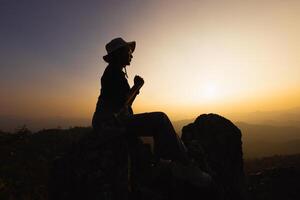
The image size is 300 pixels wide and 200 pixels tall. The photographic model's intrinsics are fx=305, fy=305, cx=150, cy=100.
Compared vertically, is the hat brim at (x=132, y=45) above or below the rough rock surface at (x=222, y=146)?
above

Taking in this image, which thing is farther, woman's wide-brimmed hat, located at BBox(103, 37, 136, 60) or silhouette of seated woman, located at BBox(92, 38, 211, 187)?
woman's wide-brimmed hat, located at BBox(103, 37, 136, 60)

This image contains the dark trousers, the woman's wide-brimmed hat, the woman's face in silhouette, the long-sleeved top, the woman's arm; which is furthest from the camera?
the woman's face in silhouette

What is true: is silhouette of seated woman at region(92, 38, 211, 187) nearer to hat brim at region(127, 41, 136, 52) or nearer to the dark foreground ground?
hat brim at region(127, 41, 136, 52)

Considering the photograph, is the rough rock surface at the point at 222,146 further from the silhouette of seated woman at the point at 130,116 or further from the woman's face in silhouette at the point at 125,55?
the woman's face in silhouette at the point at 125,55

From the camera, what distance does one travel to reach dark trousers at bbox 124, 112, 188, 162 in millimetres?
6789

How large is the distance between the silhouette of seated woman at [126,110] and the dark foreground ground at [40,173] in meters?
8.22

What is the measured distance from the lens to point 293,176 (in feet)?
68.9

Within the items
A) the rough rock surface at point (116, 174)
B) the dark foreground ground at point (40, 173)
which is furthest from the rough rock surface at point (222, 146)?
the rough rock surface at point (116, 174)

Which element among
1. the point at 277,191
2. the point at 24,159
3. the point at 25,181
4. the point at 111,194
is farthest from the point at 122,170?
the point at 24,159

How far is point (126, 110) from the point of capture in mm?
7430

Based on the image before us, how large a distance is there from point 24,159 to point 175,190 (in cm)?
2392

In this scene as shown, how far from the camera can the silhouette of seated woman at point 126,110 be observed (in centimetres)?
684

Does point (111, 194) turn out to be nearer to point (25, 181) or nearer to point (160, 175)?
point (160, 175)

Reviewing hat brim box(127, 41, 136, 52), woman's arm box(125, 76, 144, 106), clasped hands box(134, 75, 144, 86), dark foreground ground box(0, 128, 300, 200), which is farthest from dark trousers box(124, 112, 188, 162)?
dark foreground ground box(0, 128, 300, 200)
